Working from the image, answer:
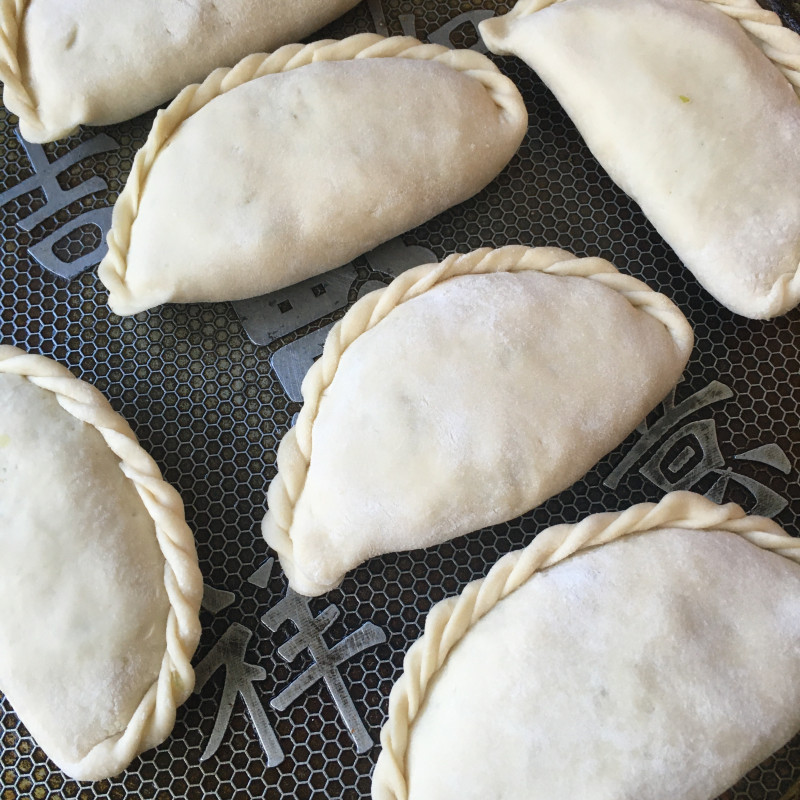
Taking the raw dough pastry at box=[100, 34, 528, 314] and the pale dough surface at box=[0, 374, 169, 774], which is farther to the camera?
the raw dough pastry at box=[100, 34, 528, 314]

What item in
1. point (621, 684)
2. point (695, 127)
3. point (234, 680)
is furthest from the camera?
point (695, 127)

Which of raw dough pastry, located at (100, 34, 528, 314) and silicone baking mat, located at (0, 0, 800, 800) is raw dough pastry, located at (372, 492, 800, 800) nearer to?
silicone baking mat, located at (0, 0, 800, 800)

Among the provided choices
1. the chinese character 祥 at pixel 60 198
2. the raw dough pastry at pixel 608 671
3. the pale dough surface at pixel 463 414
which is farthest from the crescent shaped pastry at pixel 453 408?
the chinese character 祥 at pixel 60 198

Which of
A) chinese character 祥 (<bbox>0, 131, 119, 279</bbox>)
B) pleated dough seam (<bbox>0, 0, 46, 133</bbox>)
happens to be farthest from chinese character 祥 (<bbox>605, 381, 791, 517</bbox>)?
pleated dough seam (<bbox>0, 0, 46, 133</bbox>)

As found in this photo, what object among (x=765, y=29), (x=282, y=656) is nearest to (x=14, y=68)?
(x=282, y=656)

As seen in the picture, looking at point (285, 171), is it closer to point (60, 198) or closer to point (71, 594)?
point (60, 198)

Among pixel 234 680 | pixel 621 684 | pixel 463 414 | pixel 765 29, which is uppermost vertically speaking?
pixel 765 29

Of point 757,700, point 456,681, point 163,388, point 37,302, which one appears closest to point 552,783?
point 456,681
